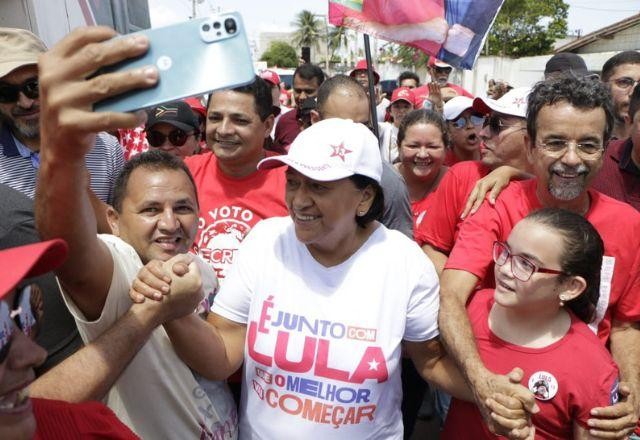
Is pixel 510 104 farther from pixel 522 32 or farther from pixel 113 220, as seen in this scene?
pixel 522 32

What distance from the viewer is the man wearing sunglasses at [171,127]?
321cm

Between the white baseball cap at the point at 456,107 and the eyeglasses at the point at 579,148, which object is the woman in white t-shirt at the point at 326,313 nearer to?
the eyeglasses at the point at 579,148

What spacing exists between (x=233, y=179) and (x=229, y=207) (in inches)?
7.2

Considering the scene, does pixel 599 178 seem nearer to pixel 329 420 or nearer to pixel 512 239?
pixel 512 239

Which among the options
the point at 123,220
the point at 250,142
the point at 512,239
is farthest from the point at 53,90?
the point at 250,142

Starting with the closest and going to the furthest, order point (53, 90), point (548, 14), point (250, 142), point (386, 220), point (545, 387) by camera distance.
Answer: point (53, 90) < point (545, 387) < point (386, 220) < point (250, 142) < point (548, 14)

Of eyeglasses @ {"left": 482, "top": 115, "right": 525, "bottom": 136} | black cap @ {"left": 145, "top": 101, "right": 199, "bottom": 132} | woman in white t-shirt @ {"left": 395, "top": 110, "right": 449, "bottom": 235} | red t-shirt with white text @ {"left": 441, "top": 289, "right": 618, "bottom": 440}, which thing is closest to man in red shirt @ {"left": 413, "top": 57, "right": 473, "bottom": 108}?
woman in white t-shirt @ {"left": 395, "top": 110, "right": 449, "bottom": 235}

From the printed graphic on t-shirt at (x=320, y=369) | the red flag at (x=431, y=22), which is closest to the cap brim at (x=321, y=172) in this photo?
the printed graphic on t-shirt at (x=320, y=369)

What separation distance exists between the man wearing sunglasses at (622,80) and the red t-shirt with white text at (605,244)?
7.31ft

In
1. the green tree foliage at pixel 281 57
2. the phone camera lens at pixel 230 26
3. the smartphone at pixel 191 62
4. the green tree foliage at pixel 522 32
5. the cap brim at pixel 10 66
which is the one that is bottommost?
the green tree foliage at pixel 281 57

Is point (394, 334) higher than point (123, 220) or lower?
lower

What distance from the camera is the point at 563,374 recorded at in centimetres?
165

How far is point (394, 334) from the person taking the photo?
5.64 feet

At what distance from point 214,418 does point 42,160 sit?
3.43 feet
